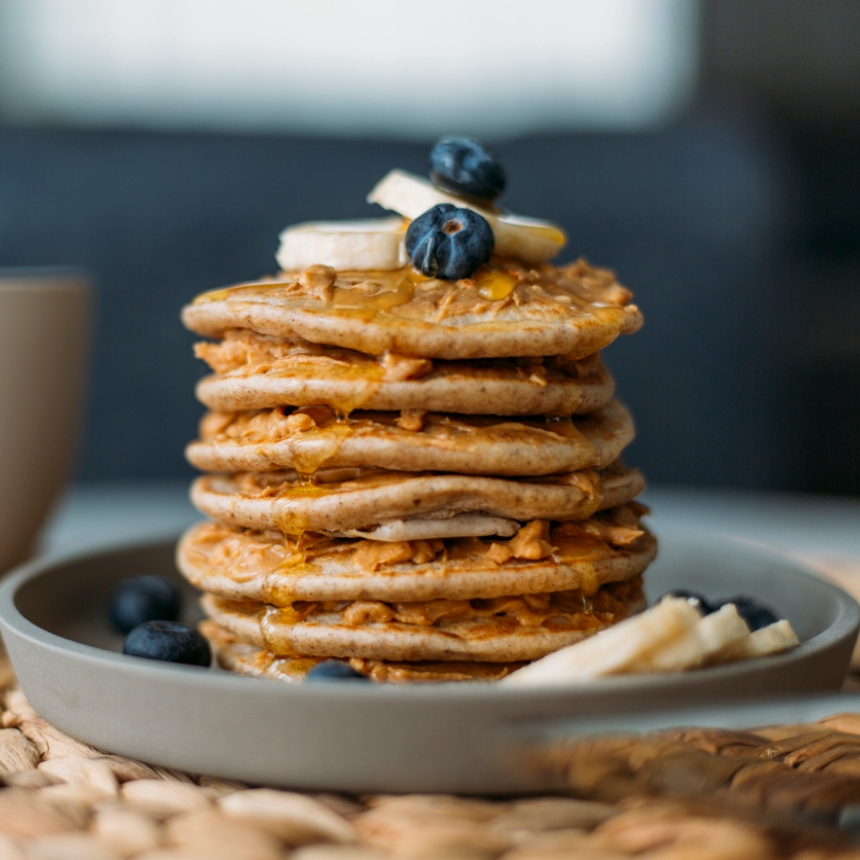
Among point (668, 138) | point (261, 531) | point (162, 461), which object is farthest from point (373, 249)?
point (668, 138)

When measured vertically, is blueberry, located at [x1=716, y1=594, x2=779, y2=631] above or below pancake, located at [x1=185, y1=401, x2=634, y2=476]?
below

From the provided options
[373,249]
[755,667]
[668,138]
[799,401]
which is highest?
[668,138]

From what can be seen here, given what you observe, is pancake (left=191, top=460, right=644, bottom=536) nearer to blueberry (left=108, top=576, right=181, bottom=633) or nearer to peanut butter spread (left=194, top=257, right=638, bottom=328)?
peanut butter spread (left=194, top=257, right=638, bottom=328)

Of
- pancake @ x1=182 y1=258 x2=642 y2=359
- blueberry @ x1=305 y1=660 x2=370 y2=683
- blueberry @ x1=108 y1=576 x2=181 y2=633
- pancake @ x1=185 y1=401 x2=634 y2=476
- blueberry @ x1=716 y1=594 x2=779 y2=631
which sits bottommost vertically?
blueberry @ x1=108 y1=576 x2=181 y2=633

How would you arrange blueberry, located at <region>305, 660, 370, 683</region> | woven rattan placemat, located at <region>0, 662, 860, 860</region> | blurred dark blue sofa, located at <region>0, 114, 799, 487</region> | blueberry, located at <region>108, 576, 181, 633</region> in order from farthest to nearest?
blurred dark blue sofa, located at <region>0, 114, 799, 487</region> → blueberry, located at <region>108, 576, 181, 633</region> → blueberry, located at <region>305, 660, 370, 683</region> → woven rattan placemat, located at <region>0, 662, 860, 860</region>

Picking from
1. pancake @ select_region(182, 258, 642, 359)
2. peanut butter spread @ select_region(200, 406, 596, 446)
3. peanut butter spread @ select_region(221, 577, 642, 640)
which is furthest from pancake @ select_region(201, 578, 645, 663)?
pancake @ select_region(182, 258, 642, 359)

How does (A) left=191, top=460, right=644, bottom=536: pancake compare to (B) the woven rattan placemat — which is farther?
(A) left=191, top=460, right=644, bottom=536: pancake

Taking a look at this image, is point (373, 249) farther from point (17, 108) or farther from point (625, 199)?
point (17, 108)
